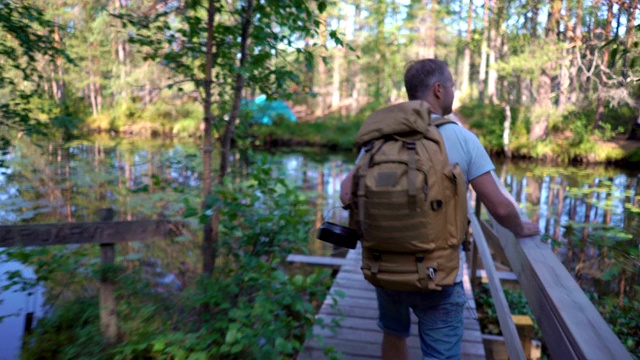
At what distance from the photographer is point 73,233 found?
3273 millimetres

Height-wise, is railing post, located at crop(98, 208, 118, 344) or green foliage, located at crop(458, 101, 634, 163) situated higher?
green foliage, located at crop(458, 101, 634, 163)

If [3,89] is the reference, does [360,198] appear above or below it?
below

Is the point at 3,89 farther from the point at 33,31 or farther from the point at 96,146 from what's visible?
the point at 96,146

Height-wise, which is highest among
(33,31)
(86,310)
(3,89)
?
(33,31)

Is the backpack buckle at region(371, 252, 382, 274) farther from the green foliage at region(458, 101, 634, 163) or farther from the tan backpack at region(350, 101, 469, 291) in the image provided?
the green foliage at region(458, 101, 634, 163)

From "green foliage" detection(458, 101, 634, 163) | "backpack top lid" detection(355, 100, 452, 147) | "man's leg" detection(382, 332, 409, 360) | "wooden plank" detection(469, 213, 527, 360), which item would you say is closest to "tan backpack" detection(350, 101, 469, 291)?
"backpack top lid" detection(355, 100, 452, 147)

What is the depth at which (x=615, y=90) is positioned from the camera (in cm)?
1260

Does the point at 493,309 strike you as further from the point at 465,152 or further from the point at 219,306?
the point at 465,152

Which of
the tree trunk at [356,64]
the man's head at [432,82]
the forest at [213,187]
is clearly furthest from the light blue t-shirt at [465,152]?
the tree trunk at [356,64]

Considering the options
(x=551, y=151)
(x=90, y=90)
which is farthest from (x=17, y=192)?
(x=90, y=90)

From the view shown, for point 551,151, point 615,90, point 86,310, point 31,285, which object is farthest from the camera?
point 551,151

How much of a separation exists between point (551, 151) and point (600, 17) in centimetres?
1603

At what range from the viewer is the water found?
14.1 feet

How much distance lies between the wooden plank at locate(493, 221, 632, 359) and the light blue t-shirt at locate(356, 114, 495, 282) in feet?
1.11
